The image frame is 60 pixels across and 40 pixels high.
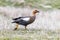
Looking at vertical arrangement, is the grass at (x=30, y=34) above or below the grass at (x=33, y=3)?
below

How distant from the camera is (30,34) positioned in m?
12.7

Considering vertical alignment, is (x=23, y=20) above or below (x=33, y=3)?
Result: below

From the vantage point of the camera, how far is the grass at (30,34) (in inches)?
462

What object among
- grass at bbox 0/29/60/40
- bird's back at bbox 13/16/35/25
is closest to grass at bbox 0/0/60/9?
bird's back at bbox 13/16/35/25

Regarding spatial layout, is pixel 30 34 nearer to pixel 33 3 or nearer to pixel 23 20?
pixel 23 20

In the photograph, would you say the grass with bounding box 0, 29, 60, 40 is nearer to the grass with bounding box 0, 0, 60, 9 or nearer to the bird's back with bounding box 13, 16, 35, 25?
the bird's back with bounding box 13, 16, 35, 25

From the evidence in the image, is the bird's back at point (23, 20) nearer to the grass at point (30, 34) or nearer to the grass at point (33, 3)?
the grass at point (30, 34)

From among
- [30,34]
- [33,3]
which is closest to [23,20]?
[30,34]

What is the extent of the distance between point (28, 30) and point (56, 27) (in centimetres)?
185

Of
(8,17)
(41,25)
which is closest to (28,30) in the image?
(41,25)

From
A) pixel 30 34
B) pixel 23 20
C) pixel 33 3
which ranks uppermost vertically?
pixel 33 3

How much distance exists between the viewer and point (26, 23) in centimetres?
1430

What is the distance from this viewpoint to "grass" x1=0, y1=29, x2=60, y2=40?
38.5 feet

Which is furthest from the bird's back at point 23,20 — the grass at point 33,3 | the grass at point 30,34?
the grass at point 33,3
